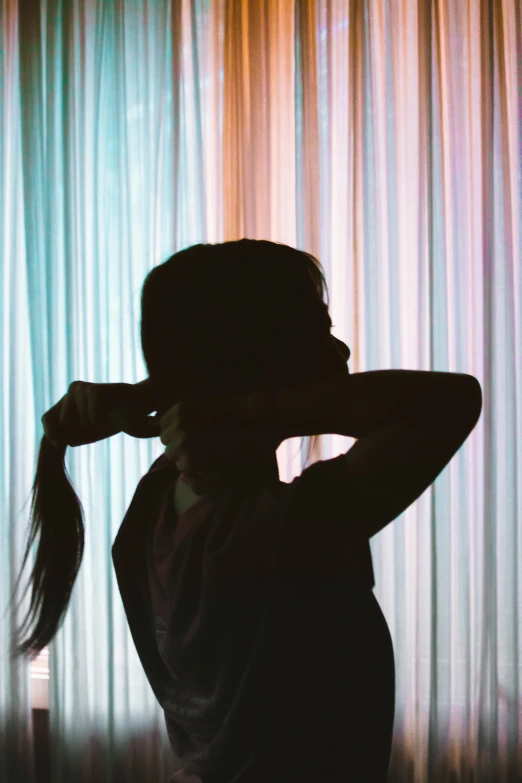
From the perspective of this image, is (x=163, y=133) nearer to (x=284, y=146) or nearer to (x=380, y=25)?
(x=284, y=146)

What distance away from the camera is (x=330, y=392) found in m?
0.60

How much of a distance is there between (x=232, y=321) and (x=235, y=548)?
22cm

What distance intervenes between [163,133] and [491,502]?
140cm

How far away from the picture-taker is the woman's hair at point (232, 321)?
644 millimetres

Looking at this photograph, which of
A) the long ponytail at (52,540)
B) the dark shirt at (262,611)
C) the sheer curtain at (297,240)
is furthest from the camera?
the sheer curtain at (297,240)

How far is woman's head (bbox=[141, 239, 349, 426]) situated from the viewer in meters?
0.64

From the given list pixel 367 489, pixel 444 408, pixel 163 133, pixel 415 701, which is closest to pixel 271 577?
pixel 367 489

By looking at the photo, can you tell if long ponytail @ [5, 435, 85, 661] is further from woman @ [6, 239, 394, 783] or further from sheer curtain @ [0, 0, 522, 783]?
sheer curtain @ [0, 0, 522, 783]

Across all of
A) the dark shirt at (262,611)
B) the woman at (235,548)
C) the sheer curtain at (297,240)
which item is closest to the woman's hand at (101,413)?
the woman at (235,548)

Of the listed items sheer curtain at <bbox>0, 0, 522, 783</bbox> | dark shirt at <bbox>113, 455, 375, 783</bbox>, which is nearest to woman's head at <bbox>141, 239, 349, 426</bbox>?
dark shirt at <bbox>113, 455, 375, 783</bbox>

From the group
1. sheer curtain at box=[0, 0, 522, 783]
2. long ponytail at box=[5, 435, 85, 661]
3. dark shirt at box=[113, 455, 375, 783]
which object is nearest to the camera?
dark shirt at box=[113, 455, 375, 783]

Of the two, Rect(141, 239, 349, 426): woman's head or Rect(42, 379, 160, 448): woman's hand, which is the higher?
Rect(141, 239, 349, 426): woman's head

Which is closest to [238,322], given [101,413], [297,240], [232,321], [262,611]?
[232,321]

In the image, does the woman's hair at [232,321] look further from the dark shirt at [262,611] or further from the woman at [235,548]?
the dark shirt at [262,611]
